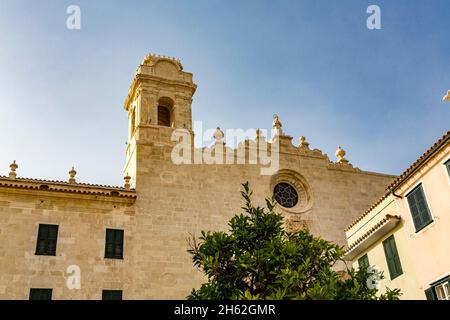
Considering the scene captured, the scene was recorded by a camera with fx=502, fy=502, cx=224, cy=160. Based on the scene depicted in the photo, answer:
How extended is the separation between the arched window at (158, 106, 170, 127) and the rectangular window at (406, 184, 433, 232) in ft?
56.0

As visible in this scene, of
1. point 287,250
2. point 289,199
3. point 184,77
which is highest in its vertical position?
point 184,77

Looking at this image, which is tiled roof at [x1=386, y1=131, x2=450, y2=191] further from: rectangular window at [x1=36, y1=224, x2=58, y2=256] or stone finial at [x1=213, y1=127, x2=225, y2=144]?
rectangular window at [x1=36, y1=224, x2=58, y2=256]

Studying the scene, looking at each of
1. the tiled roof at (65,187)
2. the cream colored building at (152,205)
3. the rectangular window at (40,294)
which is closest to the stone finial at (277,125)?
the cream colored building at (152,205)

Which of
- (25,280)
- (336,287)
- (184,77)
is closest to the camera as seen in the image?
(336,287)

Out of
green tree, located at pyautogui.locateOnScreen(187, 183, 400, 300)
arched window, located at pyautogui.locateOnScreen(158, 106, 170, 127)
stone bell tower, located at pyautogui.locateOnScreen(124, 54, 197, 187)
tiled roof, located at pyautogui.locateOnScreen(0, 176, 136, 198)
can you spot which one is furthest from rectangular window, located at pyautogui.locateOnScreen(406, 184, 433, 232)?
arched window, located at pyautogui.locateOnScreen(158, 106, 170, 127)

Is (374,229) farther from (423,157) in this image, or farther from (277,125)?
(277,125)

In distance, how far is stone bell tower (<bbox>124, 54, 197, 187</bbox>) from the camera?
85.5 ft

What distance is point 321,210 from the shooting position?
27781 millimetres

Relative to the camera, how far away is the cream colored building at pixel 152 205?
20.8 meters

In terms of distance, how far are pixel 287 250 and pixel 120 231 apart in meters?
12.6

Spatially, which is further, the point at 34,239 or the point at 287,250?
the point at 34,239

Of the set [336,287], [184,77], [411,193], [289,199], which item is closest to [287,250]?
[336,287]

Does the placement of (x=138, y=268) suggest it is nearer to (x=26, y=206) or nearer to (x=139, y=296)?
(x=139, y=296)

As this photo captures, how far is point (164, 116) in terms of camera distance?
30016 mm
